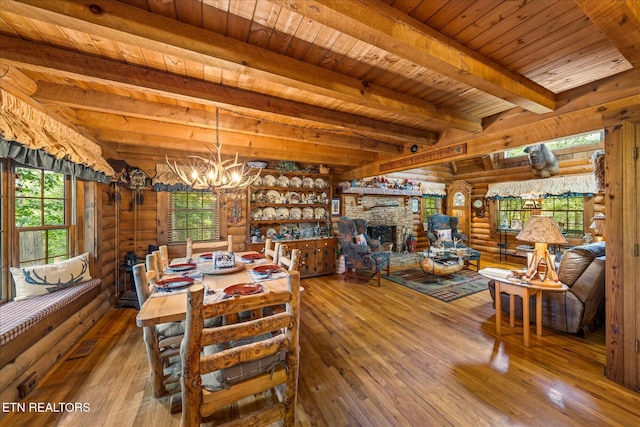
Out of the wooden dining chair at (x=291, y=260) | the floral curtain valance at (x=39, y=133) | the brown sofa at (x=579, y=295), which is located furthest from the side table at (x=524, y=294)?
the floral curtain valance at (x=39, y=133)

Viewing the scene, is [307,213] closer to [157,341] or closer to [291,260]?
[291,260]

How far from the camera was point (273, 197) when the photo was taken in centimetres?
499

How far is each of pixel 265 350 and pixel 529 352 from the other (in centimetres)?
271

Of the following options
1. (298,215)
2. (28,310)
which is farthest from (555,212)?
(28,310)

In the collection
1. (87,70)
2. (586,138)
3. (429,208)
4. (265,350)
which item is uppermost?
(586,138)

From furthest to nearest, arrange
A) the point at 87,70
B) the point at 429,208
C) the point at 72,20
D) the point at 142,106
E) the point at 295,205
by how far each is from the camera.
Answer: the point at 429,208 → the point at 295,205 → the point at 142,106 → the point at 87,70 → the point at 72,20

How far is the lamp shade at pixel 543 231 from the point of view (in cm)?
243

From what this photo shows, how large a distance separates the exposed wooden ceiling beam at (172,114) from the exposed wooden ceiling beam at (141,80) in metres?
0.33

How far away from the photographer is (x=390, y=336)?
2744 millimetres

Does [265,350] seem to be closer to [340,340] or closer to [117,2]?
[340,340]

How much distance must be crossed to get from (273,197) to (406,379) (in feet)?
12.5

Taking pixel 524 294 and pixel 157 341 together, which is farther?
pixel 524 294

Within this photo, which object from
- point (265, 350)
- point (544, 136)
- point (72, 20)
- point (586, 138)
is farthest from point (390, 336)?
point (586, 138)

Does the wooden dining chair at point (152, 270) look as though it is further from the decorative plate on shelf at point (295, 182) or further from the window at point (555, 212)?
the window at point (555, 212)
